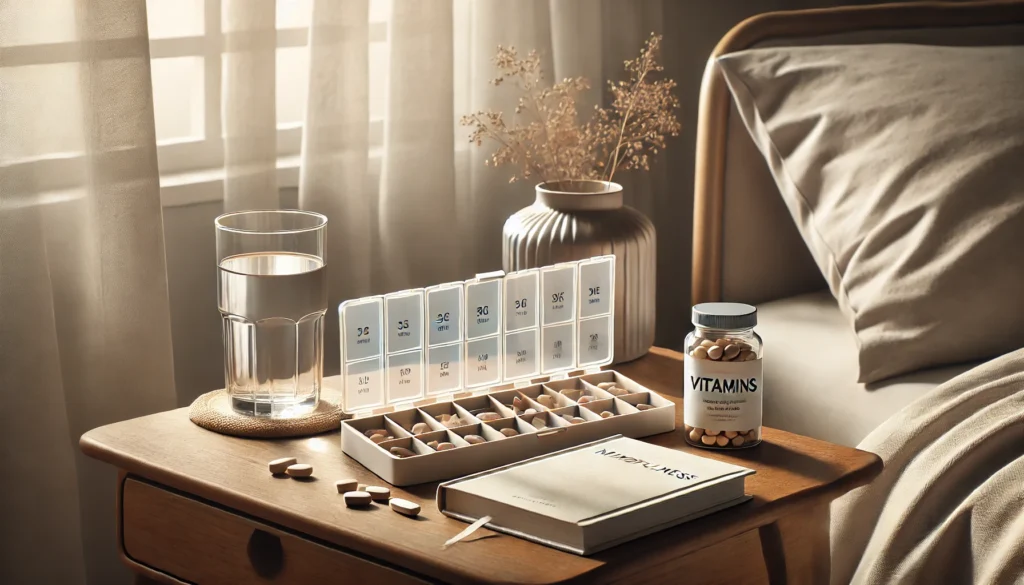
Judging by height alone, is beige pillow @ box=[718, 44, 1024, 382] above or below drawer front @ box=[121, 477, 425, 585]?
above

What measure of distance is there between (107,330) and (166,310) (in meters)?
0.07

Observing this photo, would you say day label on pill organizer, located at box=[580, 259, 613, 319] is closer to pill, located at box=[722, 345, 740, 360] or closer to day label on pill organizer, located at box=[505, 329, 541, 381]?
day label on pill organizer, located at box=[505, 329, 541, 381]

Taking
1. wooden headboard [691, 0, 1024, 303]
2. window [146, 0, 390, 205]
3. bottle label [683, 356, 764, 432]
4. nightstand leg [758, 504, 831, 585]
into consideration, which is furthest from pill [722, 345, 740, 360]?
window [146, 0, 390, 205]

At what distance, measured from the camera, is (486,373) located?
1.19 meters

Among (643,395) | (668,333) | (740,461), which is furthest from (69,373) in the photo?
(668,333)

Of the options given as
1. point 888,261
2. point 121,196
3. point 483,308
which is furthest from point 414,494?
point 888,261

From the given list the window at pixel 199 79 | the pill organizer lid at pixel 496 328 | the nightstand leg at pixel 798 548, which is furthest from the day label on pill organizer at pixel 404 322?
the window at pixel 199 79

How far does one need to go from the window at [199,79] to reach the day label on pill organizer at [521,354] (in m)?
0.56

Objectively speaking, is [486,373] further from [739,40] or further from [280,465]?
[739,40]

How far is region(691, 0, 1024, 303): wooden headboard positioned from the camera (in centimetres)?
169

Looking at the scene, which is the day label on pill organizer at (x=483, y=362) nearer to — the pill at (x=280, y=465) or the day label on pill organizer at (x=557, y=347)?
the day label on pill organizer at (x=557, y=347)

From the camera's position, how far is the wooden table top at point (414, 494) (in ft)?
2.72

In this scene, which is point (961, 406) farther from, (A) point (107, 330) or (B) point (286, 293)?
(A) point (107, 330)

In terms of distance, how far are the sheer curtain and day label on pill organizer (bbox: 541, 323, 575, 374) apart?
1.63 ft
